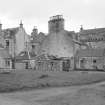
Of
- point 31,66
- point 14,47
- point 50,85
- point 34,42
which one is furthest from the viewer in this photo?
point 34,42

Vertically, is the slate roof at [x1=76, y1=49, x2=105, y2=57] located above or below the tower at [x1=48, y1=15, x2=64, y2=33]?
below

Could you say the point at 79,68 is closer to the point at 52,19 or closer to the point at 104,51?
the point at 104,51

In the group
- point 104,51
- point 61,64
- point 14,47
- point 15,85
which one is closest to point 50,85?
point 15,85

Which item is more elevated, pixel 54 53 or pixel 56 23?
pixel 56 23

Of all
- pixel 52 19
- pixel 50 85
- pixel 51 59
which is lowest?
pixel 50 85

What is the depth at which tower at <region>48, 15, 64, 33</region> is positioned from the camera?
166 ft

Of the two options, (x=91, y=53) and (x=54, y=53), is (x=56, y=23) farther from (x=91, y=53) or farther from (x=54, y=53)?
(x=91, y=53)

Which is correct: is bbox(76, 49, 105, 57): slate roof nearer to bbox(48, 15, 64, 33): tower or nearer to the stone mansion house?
the stone mansion house

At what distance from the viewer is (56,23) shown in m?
51.4

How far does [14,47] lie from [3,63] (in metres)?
10.1

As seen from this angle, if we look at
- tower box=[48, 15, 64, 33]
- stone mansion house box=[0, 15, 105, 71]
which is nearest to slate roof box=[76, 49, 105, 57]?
stone mansion house box=[0, 15, 105, 71]

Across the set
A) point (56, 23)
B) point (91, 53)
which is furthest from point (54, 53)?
point (91, 53)

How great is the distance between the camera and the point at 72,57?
49.0 metres

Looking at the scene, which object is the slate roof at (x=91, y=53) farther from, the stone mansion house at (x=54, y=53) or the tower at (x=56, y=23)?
the tower at (x=56, y=23)
